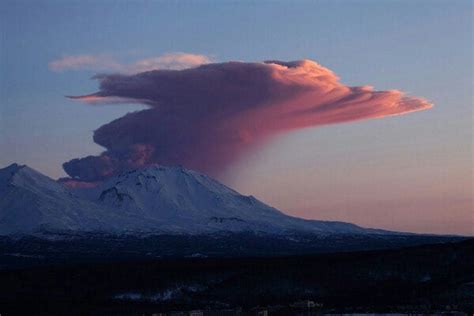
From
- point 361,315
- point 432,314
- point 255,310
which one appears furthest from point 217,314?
point 432,314

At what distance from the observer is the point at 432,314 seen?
514 feet

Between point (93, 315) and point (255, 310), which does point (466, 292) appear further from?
point (93, 315)

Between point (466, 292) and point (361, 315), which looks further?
point (466, 292)

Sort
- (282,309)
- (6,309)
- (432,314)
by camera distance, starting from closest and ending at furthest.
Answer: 1. (432,314)
2. (282,309)
3. (6,309)

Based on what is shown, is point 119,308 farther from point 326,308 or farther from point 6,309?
point 326,308

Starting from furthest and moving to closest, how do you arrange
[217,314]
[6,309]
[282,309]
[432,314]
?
[6,309], [282,309], [217,314], [432,314]

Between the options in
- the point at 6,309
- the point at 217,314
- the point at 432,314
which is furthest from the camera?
the point at 6,309

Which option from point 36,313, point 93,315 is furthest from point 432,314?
point 36,313

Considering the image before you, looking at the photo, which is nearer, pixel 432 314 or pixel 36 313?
pixel 432 314

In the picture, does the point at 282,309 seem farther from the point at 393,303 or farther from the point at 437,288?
the point at 437,288

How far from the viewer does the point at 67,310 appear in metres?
193

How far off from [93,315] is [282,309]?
30.3m

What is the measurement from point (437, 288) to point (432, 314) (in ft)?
139

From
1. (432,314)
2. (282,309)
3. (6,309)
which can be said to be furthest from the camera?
(6,309)
